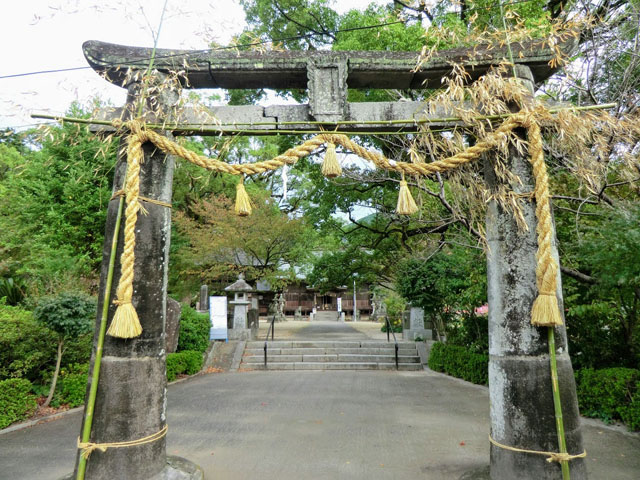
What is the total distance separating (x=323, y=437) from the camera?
4.93 m

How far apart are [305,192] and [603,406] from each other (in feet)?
55.1

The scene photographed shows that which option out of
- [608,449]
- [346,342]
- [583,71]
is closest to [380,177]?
[583,71]

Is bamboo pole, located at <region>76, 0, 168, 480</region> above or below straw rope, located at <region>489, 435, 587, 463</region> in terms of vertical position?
above

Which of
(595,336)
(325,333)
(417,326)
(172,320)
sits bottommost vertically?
(325,333)

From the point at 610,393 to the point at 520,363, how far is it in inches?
153

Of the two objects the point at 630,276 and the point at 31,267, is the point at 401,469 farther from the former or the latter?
the point at 31,267

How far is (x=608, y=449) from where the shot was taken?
15.0ft

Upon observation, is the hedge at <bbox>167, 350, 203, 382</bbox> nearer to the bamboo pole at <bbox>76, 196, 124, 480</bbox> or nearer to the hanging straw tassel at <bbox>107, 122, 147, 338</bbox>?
the bamboo pole at <bbox>76, 196, 124, 480</bbox>

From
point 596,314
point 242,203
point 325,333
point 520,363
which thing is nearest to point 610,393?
point 596,314

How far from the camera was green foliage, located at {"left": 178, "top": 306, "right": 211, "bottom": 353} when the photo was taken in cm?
1052

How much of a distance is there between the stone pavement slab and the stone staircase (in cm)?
277

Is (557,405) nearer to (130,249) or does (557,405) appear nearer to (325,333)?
(130,249)

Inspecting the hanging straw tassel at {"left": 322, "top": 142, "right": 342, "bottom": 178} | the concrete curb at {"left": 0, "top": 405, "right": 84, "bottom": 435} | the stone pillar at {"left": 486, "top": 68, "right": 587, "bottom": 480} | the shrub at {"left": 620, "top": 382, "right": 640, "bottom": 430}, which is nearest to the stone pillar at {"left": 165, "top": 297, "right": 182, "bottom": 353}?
the hanging straw tassel at {"left": 322, "top": 142, "right": 342, "bottom": 178}

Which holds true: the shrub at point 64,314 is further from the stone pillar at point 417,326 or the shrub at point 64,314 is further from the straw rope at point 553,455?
the stone pillar at point 417,326
